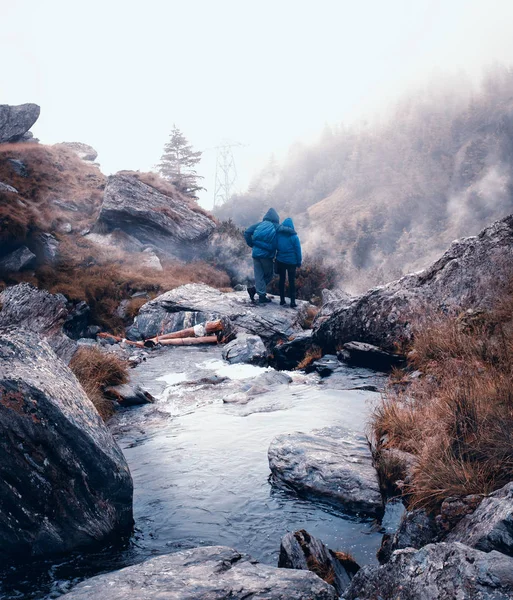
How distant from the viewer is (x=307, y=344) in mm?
11828

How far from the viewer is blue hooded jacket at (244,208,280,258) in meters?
14.9

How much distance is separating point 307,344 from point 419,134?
58.7 m

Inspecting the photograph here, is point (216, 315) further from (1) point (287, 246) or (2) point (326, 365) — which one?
(2) point (326, 365)

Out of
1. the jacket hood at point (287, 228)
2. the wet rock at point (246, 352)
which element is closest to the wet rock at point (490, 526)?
the wet rock at point (246, 352)

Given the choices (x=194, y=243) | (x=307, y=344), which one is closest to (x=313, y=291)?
(x=194, y=243)

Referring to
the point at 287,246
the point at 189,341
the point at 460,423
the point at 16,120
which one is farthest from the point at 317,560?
the point at 16,120

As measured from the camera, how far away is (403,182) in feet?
183

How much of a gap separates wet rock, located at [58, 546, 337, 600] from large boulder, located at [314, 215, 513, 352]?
6313 mm

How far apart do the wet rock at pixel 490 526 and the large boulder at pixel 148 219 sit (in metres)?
24.6

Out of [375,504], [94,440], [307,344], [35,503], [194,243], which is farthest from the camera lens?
[194,243]

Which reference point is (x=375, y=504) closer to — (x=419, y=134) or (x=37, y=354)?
(x=37, y=354)

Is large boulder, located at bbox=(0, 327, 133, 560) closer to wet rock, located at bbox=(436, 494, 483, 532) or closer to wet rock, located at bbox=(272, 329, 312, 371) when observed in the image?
wet rock, located at bbox=(436, 494, 483, 532)

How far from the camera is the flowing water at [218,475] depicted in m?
3.82

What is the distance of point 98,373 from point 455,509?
7.07 meters
